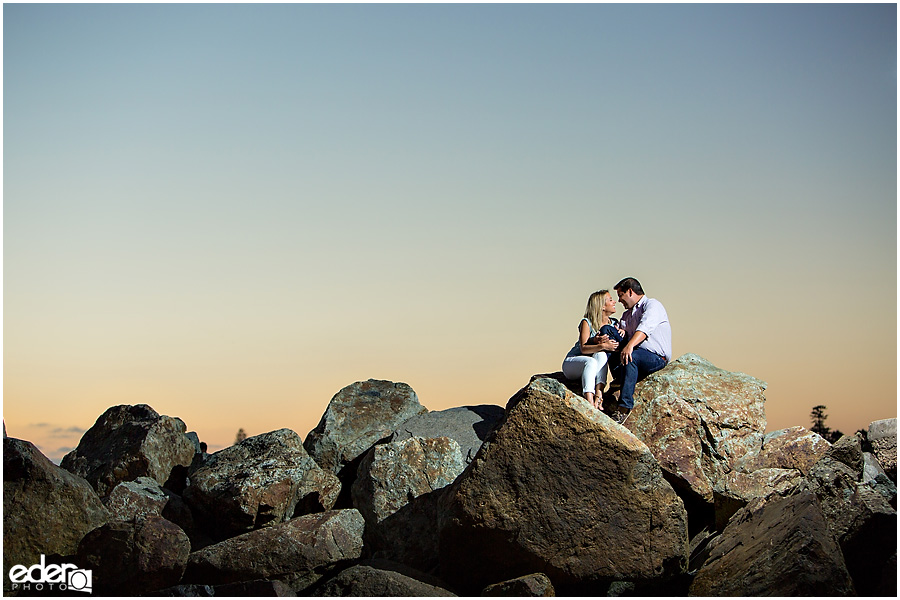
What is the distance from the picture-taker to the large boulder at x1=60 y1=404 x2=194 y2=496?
38.3 ft

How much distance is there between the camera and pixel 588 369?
11078 millimetres

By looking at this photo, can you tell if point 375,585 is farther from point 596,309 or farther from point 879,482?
point 879,482

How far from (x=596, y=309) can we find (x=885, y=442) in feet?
11.7

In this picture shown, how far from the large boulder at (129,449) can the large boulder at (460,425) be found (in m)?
2.79

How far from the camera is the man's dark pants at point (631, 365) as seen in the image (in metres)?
11.0

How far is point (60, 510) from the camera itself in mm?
10016

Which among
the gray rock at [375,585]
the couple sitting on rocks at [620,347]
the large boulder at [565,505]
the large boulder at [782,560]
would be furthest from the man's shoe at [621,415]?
the gray rock at [375,585]

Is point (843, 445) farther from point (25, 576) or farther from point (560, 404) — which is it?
→ point (25, 576)

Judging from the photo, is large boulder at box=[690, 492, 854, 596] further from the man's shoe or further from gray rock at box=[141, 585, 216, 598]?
gray rock at box=[141, 585, 216, 598]

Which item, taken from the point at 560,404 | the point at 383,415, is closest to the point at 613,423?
the point at 560,404

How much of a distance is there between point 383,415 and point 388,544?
2.64 m

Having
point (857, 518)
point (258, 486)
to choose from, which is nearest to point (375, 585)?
point (258, 486)

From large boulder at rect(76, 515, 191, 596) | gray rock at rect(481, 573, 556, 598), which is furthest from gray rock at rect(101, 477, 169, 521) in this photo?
gray rock at rect(481, 573, 556, 598)

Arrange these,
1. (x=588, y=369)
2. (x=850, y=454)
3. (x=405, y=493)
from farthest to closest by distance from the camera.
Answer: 1. (x=588, y=369)
2. (x=405, y=493)
3. (x=850, y=454)
